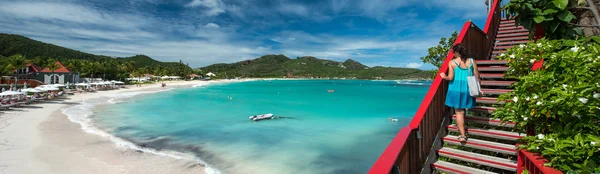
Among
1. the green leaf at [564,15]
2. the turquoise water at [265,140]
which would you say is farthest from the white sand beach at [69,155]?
the green leaf at [564,15]

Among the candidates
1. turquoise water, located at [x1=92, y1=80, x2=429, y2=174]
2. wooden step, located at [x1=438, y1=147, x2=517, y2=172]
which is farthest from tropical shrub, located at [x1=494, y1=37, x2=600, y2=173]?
turquoise water, located at [x1=92, y1=80, x2=429, y2=174]

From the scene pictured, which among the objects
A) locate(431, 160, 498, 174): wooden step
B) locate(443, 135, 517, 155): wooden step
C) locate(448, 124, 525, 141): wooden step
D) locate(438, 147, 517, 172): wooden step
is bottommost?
locate(431, 160, 498, 174): wooden step

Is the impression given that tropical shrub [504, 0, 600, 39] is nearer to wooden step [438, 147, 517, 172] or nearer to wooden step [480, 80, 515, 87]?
wooden step [480, 80, 515, 87]

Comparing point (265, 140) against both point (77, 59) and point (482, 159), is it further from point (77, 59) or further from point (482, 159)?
point (77, 59)

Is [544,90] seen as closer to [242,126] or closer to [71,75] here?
[242,126]

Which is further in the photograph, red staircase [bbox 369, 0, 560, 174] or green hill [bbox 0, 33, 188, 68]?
green hill [bbox 0, 33, 188, 68]

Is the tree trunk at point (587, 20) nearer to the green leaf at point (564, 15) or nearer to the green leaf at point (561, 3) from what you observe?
the green leaf at point (564, 15)

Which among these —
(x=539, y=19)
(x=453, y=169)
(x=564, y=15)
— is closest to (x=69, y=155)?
(x=453, y=169)
